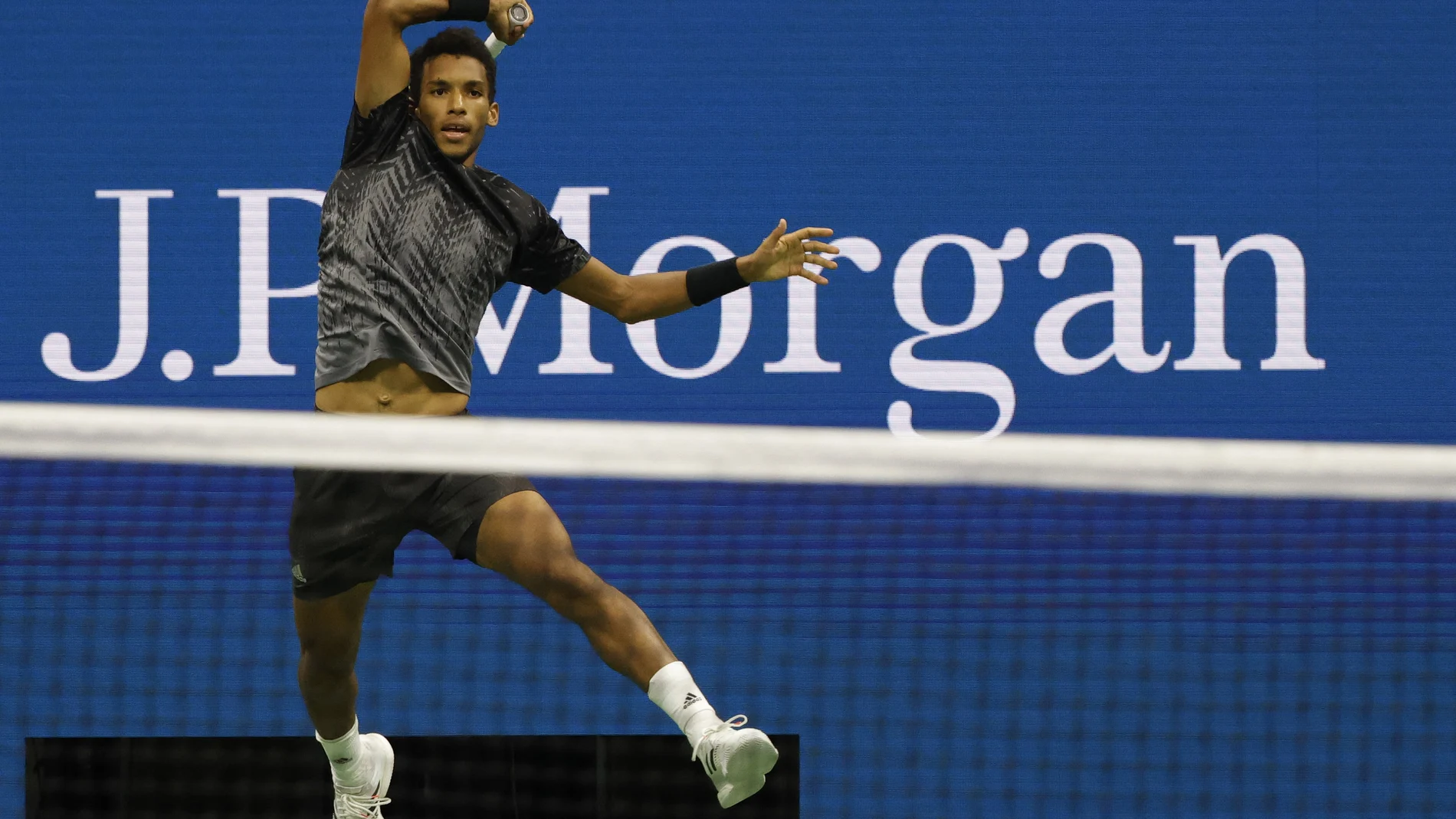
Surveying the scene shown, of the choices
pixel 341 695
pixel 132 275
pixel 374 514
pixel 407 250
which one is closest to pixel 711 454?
pixel 374 514

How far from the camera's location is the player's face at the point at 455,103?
4.14 m

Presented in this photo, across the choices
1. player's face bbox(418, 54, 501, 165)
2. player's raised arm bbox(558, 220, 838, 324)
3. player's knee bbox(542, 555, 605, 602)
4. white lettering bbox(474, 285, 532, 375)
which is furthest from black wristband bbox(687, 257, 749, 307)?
white lettering bbox(474, 285, 532, 375)

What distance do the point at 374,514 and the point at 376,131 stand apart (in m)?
0.90

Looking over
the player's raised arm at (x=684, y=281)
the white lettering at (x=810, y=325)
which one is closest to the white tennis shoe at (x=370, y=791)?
the player's raised arm at (x=684, y=281)

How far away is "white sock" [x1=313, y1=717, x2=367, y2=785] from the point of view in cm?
441

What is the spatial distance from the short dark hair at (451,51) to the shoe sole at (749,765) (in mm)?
1715

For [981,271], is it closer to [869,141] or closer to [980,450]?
[869,141]

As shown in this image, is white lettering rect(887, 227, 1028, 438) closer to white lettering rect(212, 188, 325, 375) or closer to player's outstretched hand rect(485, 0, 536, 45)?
white lettering rect(212, 188, 325, 375)

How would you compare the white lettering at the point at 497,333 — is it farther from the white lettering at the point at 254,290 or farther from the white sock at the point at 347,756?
the white sock at the point at 347,756

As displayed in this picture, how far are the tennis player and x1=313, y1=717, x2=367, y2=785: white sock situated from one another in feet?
0.09

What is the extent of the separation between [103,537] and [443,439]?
306 centimetres

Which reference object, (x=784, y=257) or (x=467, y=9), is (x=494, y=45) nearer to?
(x=467, y=9)

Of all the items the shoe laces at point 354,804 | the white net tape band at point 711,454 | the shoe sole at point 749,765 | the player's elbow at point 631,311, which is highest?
the player's elbow at point 631,311

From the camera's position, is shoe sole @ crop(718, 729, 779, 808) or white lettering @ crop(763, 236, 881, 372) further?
white lettering @ crop(763, 236, 881, 372)
